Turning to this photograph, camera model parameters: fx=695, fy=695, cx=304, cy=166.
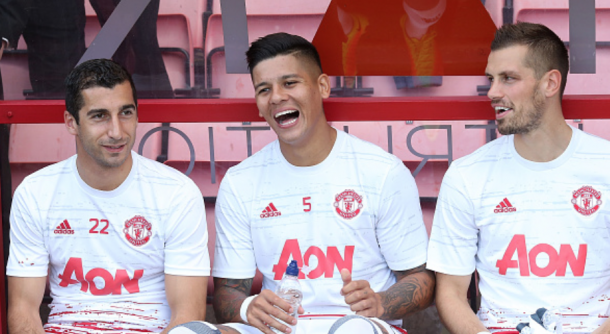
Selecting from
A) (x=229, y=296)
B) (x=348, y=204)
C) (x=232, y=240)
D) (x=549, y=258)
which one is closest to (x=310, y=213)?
(x=348, y=204)

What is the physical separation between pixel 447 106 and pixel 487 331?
0.88m

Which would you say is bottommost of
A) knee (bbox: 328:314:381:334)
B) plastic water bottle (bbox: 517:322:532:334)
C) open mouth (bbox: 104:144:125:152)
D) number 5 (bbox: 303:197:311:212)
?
plastic water bottle (bbox: 517:322:532:334)

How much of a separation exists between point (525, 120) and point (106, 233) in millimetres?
1571

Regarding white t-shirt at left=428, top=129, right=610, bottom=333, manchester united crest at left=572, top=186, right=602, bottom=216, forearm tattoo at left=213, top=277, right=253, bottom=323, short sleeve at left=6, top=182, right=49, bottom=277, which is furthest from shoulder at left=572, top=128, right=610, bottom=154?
short sleeve at left=6, top=182, right=49, bottom=277

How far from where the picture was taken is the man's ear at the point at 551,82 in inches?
96.0

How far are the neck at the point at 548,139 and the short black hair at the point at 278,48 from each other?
86 cm

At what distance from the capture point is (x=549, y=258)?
240 cm

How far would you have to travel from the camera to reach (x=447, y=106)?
2699 millimetres

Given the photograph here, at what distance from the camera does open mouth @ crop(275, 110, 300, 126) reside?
2.55 metres

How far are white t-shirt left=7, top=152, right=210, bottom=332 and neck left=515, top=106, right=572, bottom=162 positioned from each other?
1.22m

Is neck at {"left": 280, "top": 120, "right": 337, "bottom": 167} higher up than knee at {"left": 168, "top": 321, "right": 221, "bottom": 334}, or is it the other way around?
neck at {"left": 280, "top": 120, "right": 337, "bottom": 167}

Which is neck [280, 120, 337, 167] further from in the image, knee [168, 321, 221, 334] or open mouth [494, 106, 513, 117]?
knee [168, 321, 221, 334]

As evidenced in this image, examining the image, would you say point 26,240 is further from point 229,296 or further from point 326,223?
point 326,223

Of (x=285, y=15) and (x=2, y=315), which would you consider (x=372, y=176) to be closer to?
(x=285, y=15)
